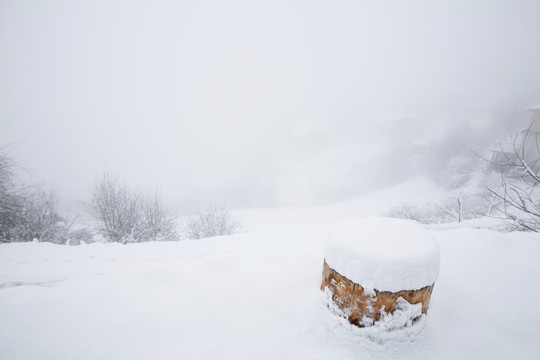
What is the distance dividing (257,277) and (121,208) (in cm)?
1147

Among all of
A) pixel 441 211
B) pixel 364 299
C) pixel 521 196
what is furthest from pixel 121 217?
pixel 441 211

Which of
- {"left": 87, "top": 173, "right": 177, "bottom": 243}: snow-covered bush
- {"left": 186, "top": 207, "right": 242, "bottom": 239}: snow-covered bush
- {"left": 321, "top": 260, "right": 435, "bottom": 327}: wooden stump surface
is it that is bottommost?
{"left": 186, "top": 207, "right": 242, "bottom": 239}: snow-covered bush

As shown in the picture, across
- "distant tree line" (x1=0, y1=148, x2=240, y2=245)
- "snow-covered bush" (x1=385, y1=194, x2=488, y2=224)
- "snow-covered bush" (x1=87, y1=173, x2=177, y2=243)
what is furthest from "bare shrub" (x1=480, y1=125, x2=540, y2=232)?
"snow-covered bush" (x1=87, y1=173, x2=177, y2=243)

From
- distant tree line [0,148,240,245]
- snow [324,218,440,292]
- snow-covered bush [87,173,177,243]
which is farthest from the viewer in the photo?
snow-covered bush [87,173,177,243]

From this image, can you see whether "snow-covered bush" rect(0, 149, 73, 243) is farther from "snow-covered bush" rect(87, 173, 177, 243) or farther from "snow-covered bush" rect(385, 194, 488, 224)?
"snow-covered bush" rect(385, 194, 488, 224)

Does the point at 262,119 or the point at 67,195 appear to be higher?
the point at 262,119

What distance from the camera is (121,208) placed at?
38.0ft

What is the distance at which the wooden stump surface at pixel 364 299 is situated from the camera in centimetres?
177

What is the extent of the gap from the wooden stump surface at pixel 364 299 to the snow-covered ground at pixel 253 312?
12cm

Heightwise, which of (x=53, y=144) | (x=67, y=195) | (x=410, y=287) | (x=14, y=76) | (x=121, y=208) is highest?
(x=14, y=76)

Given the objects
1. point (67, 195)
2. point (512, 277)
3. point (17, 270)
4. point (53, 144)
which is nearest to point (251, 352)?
point (512, 277)

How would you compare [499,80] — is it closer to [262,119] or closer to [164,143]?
[262,119]

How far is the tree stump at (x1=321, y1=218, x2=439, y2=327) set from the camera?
1.70m

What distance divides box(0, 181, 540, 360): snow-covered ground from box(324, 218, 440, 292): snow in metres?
0.45
